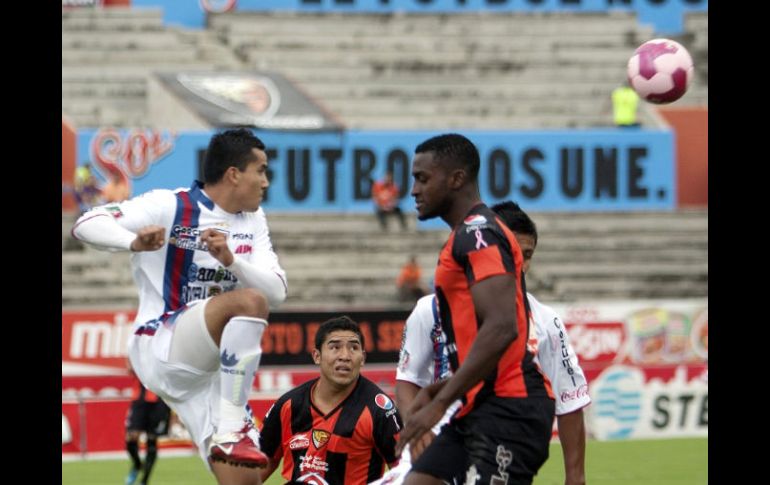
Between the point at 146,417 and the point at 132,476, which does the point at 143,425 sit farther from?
the point at 132,476

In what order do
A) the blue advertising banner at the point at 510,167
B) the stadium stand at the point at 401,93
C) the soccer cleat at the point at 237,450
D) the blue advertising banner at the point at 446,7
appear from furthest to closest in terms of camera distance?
1. the blue advertising banner at the point at 446,7
2. the blue advertising banner at the point at 510,167
3. the stadium stand at the point at 401,93
4. the soccer cleat at the point at 237,450

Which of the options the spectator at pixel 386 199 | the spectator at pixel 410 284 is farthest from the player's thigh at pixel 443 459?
the spectator at pixel 386 199

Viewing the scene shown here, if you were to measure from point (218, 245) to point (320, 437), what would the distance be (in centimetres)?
190

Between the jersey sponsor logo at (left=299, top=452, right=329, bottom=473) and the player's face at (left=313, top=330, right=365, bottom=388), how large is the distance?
1.52 feet

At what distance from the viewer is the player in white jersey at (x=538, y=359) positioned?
7820mm

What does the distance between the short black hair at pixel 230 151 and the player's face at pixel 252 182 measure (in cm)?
3

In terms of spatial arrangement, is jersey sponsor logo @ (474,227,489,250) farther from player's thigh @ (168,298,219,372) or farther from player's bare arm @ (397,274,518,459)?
player's thigh @ (168,298,219,372)

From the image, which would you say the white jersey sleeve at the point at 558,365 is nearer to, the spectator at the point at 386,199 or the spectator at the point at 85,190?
the spectator at the point at 85,190

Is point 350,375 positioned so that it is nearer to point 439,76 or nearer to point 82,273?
point 82,273

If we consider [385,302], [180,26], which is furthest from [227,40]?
[385,302]

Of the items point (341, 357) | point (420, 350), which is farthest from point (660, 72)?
point (420, 350)

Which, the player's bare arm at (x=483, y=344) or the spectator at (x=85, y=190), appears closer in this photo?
the player's bare arm at (x=483, y=344)

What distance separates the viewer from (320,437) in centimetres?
898

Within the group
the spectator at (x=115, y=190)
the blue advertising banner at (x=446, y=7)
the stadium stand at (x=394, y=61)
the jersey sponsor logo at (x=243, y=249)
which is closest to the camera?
the jersey sponsor logo at (x=243, y=249)
